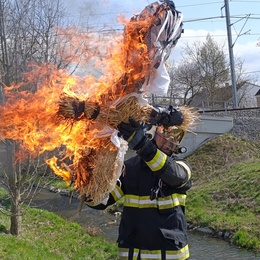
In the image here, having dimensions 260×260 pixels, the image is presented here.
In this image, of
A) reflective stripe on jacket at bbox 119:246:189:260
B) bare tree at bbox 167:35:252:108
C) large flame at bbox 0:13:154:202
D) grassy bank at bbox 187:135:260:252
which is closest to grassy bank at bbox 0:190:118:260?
grassy bank at bbox 187:135:260:252

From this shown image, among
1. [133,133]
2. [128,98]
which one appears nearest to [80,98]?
[128,98]

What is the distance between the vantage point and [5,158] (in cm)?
975

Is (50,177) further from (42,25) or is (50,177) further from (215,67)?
(215,67)

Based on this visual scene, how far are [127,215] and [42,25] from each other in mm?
7037

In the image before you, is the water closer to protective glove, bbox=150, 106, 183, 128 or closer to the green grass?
the green grass

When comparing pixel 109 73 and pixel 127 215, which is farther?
pixel 127 215

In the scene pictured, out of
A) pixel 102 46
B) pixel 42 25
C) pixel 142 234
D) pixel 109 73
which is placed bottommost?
pixel 142 234

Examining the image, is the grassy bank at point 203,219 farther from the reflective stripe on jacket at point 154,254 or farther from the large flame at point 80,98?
the large flame at point 80,98

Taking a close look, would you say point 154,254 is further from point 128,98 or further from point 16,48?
point 16,48

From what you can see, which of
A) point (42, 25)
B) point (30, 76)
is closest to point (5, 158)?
point (42, 25)

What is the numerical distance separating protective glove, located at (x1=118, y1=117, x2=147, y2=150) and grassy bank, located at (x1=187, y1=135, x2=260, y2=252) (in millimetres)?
7789

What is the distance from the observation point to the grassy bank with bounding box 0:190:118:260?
807cm

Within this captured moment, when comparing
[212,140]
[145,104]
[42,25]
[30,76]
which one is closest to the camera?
[145,104]

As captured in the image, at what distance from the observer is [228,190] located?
1481 centimetres
